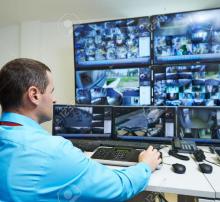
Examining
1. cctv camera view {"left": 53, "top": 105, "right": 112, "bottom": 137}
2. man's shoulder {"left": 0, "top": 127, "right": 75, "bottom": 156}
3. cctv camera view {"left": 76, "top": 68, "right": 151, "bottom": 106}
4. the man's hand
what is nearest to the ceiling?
cctv camera view {"left": 76, "top": 68, "right": 151, "bottom": 106}

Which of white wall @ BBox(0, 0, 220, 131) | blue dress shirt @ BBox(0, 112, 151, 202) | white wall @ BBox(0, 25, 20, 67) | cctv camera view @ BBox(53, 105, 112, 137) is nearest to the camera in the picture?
blue dress shirt @ BBox(0, 112, 151, 202)

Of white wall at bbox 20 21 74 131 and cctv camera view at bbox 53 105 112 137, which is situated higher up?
white wall at bbox 20 21 74 131

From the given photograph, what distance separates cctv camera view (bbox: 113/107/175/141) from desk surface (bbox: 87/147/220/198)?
45cm

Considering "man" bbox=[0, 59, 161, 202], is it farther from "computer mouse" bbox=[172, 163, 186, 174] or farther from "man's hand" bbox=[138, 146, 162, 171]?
"computer mouse" bbox=[172, 163, 186, 174]

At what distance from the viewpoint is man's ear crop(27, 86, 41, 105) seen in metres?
0.88

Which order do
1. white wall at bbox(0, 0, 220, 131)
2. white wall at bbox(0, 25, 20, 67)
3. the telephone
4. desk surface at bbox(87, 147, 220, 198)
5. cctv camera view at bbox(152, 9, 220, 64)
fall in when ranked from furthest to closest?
1. white wall at bbox(0, 25, 20, 67)
2. white wall at bbox(0, 0, 220, 131)
3. cctv camera view at bbox(152, 9, 220, 64)
4. the telephone
5. desk surface at bbox(87, 147, 220, 198)

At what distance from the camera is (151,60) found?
2.30 metres

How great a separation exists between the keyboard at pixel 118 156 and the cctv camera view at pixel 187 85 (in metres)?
0.88

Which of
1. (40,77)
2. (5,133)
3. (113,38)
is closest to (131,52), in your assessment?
(113,38)

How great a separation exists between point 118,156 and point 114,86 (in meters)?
1.08

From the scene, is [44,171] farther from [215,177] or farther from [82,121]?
[82,121]

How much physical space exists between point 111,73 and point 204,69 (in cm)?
93

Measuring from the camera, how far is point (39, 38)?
9.88 feet

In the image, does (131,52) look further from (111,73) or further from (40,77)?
(40,77)
